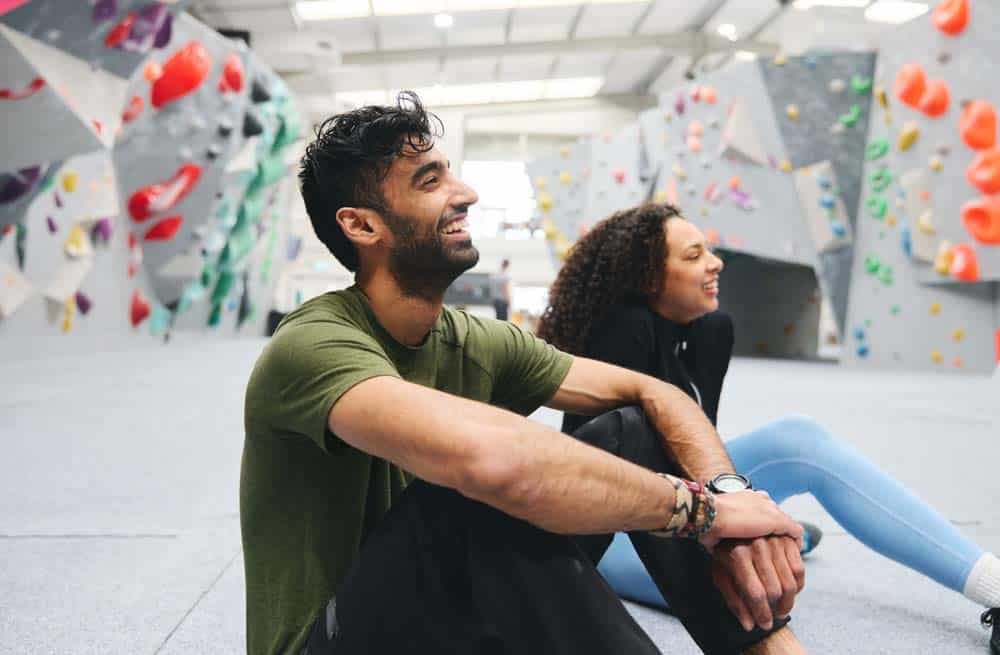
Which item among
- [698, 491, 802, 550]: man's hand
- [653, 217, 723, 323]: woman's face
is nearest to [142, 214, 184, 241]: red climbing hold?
[653, 217, 723, 323]: woman's face

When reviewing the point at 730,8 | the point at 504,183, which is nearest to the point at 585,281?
the point at 730,8

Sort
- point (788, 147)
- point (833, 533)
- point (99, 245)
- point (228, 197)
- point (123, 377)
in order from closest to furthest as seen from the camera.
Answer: point (833, 533) → point (123, 377) → point (99, 245) → point (788, 147) → point (228, 197)

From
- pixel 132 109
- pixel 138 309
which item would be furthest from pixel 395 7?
pixel 138 309

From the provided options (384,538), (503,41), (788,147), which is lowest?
(384,538)

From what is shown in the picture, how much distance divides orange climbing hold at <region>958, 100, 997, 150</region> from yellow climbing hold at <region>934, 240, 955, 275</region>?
979 millimetres

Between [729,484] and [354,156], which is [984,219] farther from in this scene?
[354,156]

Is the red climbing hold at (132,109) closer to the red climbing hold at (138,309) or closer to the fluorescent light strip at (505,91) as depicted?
the red climbing hold at (138,309)

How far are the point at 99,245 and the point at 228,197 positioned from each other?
2.84 m

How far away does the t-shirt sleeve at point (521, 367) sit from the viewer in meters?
1.41

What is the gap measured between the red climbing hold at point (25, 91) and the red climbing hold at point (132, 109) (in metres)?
2.26

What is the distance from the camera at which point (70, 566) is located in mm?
1941

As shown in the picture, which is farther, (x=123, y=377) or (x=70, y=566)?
(x=123, y=377)

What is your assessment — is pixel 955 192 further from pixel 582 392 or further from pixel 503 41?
pixel 503 41

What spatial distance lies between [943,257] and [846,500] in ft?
23.7
